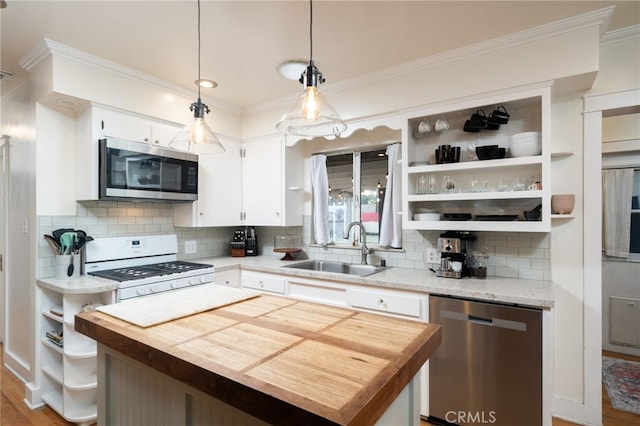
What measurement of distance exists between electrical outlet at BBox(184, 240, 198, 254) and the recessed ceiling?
1627 mm

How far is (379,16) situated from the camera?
193 cm

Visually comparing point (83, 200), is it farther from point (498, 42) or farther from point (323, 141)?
point (498, 42)

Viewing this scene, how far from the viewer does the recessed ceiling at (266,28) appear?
1.84 metres

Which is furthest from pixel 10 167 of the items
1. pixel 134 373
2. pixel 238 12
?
pixel 134 373

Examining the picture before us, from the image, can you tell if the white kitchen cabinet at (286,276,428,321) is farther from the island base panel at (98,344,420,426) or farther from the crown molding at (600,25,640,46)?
the crown molding at (600,25,640,46)

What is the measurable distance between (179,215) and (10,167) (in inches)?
55.8

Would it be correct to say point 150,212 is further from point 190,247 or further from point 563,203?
point 563,203

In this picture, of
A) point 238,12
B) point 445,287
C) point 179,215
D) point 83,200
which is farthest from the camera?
point 179,215

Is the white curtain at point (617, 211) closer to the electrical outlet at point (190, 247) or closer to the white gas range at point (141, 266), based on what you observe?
the white gas range at point (141, 266)

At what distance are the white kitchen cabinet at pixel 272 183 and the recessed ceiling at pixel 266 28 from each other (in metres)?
0.94

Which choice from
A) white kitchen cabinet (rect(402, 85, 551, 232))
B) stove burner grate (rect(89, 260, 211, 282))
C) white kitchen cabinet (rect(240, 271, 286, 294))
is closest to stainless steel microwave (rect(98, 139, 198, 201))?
stove burner grate (rect(89, 260, 211, 282))

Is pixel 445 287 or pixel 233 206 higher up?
pixel 233 206

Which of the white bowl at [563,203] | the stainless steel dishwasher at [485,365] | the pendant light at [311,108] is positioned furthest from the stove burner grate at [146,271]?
the white bowl at [563,203]

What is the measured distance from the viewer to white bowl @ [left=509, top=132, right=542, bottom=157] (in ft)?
7.09
